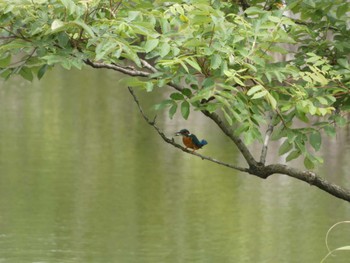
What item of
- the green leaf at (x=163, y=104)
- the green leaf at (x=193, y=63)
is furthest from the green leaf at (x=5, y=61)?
the green leaf at (x=193, y=63)

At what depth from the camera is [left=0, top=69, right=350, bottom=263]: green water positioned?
43.5ft

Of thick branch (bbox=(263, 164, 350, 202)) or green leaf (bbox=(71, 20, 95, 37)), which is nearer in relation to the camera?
green leaf (bbox=(71, 20, 95, 37))

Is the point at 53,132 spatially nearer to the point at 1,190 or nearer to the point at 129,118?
the point at 129,118

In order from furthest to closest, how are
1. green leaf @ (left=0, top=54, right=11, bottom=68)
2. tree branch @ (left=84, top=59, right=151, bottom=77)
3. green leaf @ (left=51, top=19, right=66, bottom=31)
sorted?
tree branch @ (left=84, top=59, right=151, bottom=77) < green leaf @ (left=0, top=54, right=11, bottom=68) < green leaf @ (left=51, top=19, right=66, bottom=31)

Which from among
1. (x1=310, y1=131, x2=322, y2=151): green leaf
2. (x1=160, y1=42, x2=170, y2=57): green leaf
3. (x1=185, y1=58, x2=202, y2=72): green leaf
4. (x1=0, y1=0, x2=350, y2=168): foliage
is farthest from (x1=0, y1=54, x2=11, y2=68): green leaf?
(x1=310, y1=131, x2=322, y2=151): green leaf

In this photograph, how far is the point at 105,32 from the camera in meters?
6.18

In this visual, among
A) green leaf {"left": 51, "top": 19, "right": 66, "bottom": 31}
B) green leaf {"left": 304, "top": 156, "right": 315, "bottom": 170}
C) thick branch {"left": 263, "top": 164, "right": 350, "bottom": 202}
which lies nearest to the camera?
green leaf {"left": 51, "top": 19, "right": 66, "bottom": 31}

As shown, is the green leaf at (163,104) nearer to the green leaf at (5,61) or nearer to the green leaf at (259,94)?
the green leaf at (259,94)

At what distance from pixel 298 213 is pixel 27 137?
7921 millimetres

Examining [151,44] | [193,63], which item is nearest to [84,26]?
[151,44]

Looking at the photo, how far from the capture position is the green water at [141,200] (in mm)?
13273

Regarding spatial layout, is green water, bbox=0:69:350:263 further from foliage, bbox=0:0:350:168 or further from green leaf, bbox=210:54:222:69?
green leaf, bbox=210:54:222:69

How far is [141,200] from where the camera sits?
1664cm

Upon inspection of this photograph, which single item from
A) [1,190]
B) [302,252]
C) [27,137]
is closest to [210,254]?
[302,252]
